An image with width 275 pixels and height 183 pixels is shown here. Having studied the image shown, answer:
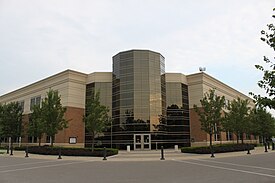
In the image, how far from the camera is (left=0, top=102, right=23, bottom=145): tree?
139 ft

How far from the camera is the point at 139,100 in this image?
41094 millimetres

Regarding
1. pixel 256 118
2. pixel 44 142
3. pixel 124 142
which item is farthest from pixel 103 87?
pixel 256 118

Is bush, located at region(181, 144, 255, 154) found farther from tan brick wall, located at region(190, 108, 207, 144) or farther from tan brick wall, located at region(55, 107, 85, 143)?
tan brick wall, located at region(55, 107, 85, 143)

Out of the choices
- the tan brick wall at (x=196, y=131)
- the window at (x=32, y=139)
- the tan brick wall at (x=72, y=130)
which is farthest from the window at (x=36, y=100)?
the tan brick wall at (x=196, y=131)

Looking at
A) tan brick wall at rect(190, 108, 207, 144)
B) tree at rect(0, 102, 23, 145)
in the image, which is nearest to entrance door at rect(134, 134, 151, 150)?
tan brick wall at rect(190, 108, 207, 144)

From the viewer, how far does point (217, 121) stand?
97.3ft

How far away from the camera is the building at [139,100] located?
40469 mm

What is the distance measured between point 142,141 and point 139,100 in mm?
6088

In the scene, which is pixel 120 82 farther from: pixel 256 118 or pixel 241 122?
pixel 256 118

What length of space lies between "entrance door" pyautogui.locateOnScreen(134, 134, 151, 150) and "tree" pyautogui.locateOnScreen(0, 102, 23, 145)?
19.1 metres

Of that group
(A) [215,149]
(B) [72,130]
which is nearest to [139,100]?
(B) [72,130]

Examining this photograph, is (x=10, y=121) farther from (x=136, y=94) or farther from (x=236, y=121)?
(x=236, y=121)

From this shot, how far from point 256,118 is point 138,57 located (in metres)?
20.2

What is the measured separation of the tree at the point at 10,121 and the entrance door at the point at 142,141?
19.1 metres
